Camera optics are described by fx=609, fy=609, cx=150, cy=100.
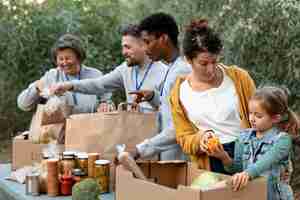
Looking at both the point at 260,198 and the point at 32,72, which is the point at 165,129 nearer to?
the point at 260,198

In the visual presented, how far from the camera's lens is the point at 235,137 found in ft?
8.07

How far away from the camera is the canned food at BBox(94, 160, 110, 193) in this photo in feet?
8.75

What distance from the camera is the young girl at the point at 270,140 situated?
2.22 metres

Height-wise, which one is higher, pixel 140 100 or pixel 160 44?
pixel 160 44

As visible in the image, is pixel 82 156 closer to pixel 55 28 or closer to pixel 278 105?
pixel 278 105

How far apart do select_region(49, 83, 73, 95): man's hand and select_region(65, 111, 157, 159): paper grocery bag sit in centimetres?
34

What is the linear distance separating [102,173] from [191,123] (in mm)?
477

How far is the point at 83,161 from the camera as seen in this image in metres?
2.72

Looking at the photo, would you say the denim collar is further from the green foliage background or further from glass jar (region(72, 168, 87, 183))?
the green foliage background

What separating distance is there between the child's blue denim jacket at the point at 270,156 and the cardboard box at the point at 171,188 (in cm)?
15

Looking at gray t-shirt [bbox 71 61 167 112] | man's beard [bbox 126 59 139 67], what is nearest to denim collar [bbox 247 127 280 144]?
gray t-shirt [bbox 71 61 167 112]

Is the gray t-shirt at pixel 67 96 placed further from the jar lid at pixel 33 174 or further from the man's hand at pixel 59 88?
the jar lid at pixel 33 174

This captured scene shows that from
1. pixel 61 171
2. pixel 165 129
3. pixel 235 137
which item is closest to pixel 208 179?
pixel 235 137

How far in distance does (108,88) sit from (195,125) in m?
1.07
